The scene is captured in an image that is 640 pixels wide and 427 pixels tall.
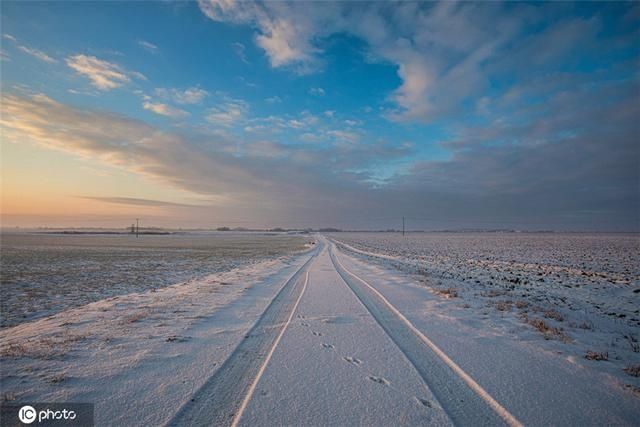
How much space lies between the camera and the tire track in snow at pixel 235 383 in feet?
11.8

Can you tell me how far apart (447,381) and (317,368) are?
2088mm

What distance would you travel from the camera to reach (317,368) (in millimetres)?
4914

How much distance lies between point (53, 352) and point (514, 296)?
1418 cm

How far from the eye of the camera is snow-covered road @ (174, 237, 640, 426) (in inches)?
142

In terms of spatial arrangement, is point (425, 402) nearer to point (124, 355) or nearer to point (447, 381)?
point (447, 381)

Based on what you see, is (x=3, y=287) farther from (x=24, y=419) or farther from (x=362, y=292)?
(x=362, y=292)

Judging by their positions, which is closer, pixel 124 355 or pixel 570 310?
pixel 124 355

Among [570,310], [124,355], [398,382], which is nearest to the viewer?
[398,382]

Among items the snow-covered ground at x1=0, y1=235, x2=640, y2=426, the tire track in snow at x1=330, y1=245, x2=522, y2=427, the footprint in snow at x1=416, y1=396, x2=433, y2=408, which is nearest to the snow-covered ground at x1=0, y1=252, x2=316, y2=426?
the snow-covered ground at x1=0, y1=235, x2=640, y2=426

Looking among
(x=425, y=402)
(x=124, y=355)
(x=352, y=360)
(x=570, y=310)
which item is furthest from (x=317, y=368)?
(x=570, y=310)

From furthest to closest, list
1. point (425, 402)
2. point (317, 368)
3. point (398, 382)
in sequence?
1. point (317, 368)
2. point (398, 382)
3. point (425, 402)

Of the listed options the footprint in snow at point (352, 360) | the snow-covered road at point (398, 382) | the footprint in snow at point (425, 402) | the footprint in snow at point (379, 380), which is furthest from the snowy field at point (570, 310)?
the footprint in snow at point (352, 360)

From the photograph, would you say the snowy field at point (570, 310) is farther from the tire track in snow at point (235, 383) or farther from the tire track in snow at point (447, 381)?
the tire track in snow at point (235, 383)

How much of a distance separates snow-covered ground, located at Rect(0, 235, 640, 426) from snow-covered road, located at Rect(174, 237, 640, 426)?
0.07ft
